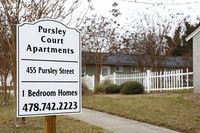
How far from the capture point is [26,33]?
2975mm

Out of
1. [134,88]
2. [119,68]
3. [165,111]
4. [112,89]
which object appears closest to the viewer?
[165,111]

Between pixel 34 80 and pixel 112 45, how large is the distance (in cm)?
1964

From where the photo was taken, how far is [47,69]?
298 centimetres

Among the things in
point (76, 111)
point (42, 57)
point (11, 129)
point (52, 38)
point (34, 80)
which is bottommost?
point (11, 129)

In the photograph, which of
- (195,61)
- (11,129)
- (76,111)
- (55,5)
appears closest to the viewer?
(76,111)

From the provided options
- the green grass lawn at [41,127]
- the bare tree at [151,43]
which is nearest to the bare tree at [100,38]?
the bare tree at [151,43]

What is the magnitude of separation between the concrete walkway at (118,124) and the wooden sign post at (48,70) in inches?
166

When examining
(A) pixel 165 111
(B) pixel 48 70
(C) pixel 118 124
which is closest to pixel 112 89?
(A) pixel 165 111

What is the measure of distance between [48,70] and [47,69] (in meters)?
0.02

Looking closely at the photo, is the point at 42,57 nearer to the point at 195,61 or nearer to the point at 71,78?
the point at 71,78

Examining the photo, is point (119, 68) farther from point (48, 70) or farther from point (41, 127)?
point (48, 70)

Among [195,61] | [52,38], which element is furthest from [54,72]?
[195,61]

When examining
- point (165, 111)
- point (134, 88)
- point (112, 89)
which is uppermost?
point (134, 88)

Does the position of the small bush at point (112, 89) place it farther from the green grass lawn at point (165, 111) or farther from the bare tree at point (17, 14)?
the bare tree at point (17, 14)
